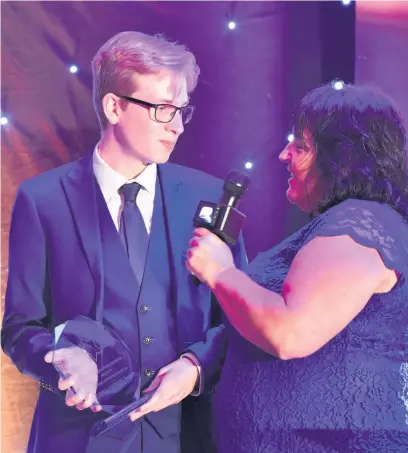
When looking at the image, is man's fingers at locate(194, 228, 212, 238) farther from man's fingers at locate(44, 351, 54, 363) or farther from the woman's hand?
man's fingers at locate(44, 351, 54, 363)

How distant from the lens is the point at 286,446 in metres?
1.38

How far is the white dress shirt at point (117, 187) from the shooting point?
1.76 meters

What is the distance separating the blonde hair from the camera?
1746 millimetres

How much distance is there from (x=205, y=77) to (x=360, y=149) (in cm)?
71

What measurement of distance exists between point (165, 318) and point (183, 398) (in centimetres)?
22

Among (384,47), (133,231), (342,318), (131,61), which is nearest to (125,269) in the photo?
(133,231)

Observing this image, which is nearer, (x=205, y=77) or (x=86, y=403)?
(x=86, y=403)

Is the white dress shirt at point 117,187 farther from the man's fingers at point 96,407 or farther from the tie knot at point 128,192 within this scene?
the man's fingers at point 96,407

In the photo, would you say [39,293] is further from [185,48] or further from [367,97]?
[367,97]

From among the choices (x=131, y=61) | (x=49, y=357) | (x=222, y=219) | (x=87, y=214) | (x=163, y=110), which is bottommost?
(x=49, y=357)

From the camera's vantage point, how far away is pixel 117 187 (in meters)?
1.76

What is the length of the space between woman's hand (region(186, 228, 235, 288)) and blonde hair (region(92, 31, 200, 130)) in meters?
0.56

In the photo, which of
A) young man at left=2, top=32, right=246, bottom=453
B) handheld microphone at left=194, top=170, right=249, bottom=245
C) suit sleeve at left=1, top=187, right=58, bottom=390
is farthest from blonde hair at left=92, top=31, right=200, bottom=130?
handheld microphone at left=194, top=170, right=249, bottom=245

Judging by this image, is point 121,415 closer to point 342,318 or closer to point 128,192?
point 128,192
